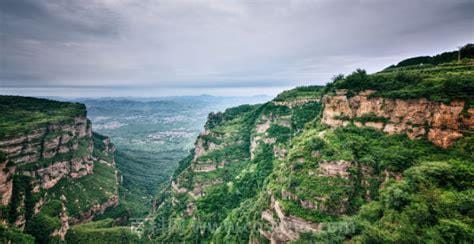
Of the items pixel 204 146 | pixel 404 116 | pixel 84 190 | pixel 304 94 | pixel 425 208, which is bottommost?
pixel 84 190

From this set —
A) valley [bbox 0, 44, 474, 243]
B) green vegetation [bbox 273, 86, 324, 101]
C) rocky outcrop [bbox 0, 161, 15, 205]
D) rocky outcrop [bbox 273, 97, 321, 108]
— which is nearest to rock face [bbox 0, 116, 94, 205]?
valley [bbox 0, 44, 474, 243]

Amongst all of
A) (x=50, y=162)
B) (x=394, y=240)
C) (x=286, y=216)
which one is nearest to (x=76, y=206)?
(x=50, y=162)

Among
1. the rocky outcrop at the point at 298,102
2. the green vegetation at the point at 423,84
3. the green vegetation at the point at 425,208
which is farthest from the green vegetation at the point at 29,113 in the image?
the green vegetation at the point at 425,208

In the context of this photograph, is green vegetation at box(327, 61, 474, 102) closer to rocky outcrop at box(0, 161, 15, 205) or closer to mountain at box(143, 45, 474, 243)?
mountain at box(143, 45, 474, 243)

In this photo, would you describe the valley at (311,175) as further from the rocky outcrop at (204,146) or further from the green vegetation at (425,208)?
the rocky outcrop at (204,146)

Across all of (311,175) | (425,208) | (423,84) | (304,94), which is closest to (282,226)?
(311,175)

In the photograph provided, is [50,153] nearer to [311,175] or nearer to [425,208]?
[311,175]
